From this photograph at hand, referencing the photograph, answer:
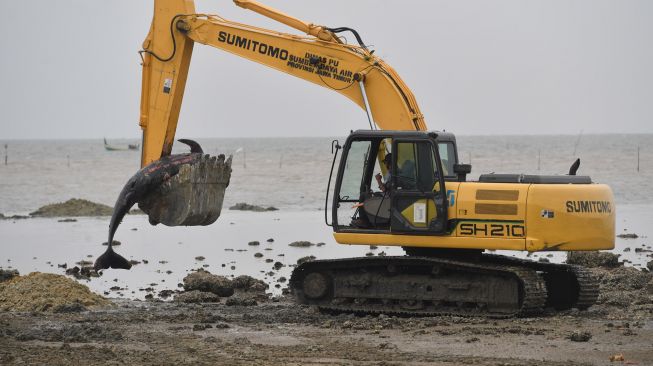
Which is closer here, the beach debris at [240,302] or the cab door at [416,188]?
the cab door at [416,188]

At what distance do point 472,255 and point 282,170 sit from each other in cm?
5838

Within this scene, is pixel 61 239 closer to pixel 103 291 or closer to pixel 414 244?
pixel 103 291

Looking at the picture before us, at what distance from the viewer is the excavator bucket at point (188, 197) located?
51.6ft

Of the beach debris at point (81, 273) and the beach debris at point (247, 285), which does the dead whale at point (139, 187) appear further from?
the beach debris at point (81, 273)

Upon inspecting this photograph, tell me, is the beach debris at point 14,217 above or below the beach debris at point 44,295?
above

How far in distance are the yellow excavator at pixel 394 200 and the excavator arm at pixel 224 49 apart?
1cm

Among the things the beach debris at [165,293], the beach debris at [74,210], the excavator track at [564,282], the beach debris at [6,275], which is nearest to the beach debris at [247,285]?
the beach debris at [165,293]

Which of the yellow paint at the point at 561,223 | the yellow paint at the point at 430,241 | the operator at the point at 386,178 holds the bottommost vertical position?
the yellow paint at the point at 430,241

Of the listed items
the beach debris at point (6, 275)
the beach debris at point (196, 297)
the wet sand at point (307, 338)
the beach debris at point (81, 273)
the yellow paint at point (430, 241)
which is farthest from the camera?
the beach debris at point (81, 273)

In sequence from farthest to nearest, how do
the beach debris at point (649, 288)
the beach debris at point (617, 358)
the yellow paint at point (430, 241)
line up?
the beach debris at point (649, 288) → the yellow paint at point (430, 241) → the beach debris at point (617, 358)

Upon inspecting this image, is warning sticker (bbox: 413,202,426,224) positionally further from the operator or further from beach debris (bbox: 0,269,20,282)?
beach debris (bbox: 0,269,20,282)

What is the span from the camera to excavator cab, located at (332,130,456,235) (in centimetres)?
1429

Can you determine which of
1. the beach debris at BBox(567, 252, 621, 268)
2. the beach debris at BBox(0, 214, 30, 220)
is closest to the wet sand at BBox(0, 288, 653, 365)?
the beach debris at BBox(567, 252, 621, 268)

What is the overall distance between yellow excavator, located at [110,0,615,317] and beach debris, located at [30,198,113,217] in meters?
19.1
